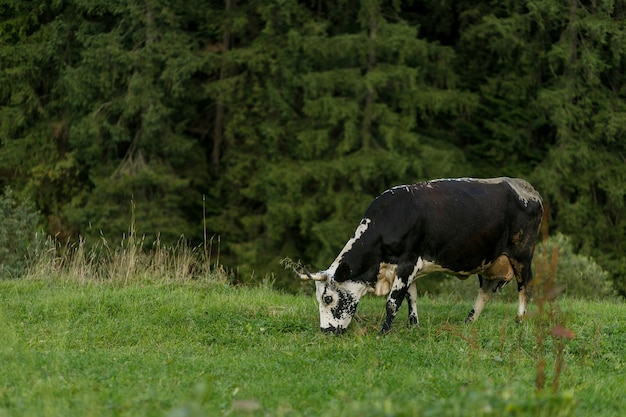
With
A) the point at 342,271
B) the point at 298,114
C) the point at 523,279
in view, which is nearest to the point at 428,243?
the point at 342,271

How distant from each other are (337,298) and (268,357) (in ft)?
4.91

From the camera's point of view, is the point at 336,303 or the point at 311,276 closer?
the point at 311,276

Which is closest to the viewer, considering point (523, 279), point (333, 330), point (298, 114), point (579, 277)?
point (333, 330)

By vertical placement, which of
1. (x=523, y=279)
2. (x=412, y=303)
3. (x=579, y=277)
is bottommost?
(x=579, y=277)

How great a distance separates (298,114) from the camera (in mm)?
33000

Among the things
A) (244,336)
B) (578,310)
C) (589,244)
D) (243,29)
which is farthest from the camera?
(243,29)

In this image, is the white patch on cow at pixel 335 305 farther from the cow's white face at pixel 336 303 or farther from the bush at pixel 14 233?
the bush at pixel 14 233

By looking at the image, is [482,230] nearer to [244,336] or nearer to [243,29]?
[244,336]

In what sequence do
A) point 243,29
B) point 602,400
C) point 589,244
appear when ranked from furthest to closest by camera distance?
point 243,29
point 589,244
point 602,400

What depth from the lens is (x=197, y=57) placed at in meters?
32.2

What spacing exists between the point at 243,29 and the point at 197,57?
2.28m

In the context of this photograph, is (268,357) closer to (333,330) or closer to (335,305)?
(333,330)

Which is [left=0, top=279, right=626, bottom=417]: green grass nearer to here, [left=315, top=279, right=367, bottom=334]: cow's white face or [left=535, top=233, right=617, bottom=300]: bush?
[left=315, top=279, right=367, bottom=334]: cow's white face

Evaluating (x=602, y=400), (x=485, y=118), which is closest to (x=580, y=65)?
(x=485, y=118)
